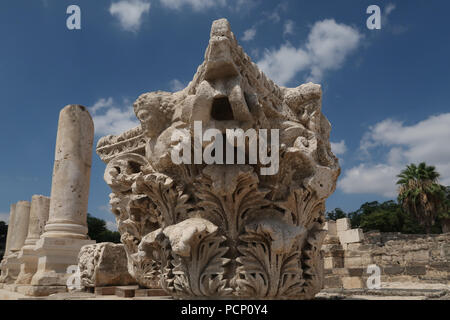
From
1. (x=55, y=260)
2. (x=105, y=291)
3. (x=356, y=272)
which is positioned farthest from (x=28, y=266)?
(x=356, y=272)

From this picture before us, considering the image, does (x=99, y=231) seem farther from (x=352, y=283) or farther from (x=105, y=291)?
(x=105, y=291)

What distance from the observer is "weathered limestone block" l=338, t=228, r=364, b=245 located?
1181cm

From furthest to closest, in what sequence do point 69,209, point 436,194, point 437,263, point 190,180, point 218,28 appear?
point 436,194 → point 437,263 → point 69,209 → point 190,180 → point 218,28

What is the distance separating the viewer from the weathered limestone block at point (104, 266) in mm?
4539

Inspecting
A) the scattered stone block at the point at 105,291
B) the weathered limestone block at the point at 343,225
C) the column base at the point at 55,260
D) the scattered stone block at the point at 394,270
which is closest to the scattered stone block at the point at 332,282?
the scattered stone block at the point at 394,270

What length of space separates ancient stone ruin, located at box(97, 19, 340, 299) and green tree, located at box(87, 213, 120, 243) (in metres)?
37.9

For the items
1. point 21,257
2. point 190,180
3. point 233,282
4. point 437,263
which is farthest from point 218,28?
point 437,263

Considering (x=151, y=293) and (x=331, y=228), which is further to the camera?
(x=331, y=228)

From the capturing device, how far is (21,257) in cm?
828

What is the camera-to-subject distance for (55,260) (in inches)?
266

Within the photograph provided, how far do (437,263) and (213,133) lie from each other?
9022 millimetres

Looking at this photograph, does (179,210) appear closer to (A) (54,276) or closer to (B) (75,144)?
(A) (54,276)

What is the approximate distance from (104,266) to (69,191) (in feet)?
11.5

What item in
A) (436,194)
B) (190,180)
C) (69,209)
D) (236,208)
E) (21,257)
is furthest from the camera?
(436,194)
